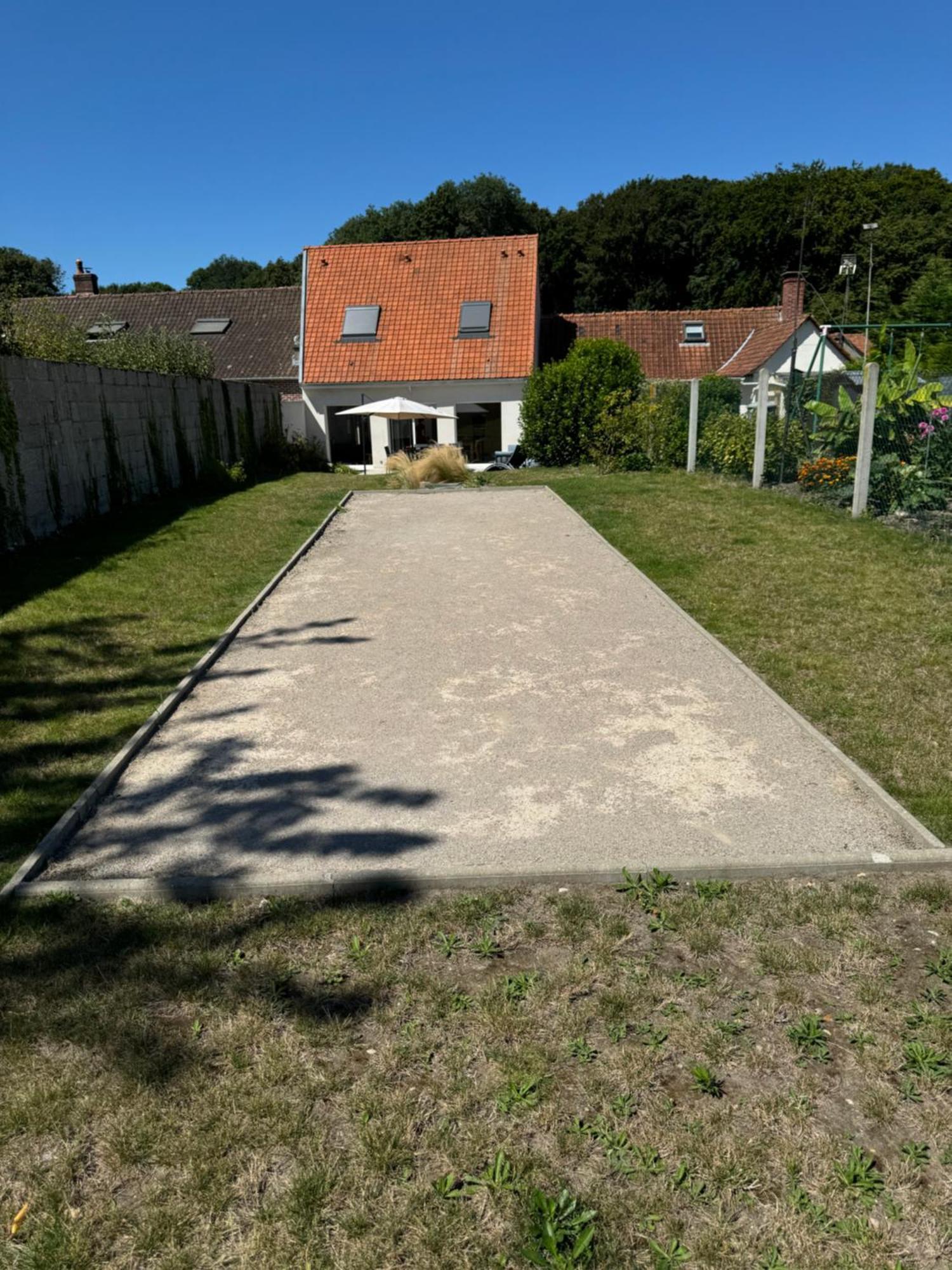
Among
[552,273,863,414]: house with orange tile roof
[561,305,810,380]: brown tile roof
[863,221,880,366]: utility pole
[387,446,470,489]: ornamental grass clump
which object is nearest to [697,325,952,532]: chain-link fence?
[863,221,880,366]: utility pole

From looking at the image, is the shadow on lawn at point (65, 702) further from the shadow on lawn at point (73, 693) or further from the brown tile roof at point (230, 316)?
the brown tile roof at point (230, 316)

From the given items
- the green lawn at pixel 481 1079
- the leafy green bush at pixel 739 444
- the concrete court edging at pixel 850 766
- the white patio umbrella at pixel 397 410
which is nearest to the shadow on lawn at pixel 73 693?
the green lawn at pixel 481 1079

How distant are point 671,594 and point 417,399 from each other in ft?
73.3

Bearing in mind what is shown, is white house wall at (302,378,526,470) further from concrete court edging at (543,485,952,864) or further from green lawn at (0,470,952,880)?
concrete court edging at (543,485,952,864)

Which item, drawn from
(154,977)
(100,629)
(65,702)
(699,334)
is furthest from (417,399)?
(154,977)

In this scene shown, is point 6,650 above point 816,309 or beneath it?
beneath

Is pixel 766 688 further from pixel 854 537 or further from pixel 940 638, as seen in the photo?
pixel 854 537

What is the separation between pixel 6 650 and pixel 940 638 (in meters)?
6.99

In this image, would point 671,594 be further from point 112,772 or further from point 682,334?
point 682,334

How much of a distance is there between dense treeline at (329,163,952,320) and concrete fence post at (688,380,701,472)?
34.5 meters

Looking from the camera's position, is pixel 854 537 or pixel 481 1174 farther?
pixel 854 537

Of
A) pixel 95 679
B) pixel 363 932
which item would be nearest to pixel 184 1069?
pixel 363 932

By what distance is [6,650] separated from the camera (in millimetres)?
6805

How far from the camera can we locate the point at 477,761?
4922 millimetres
